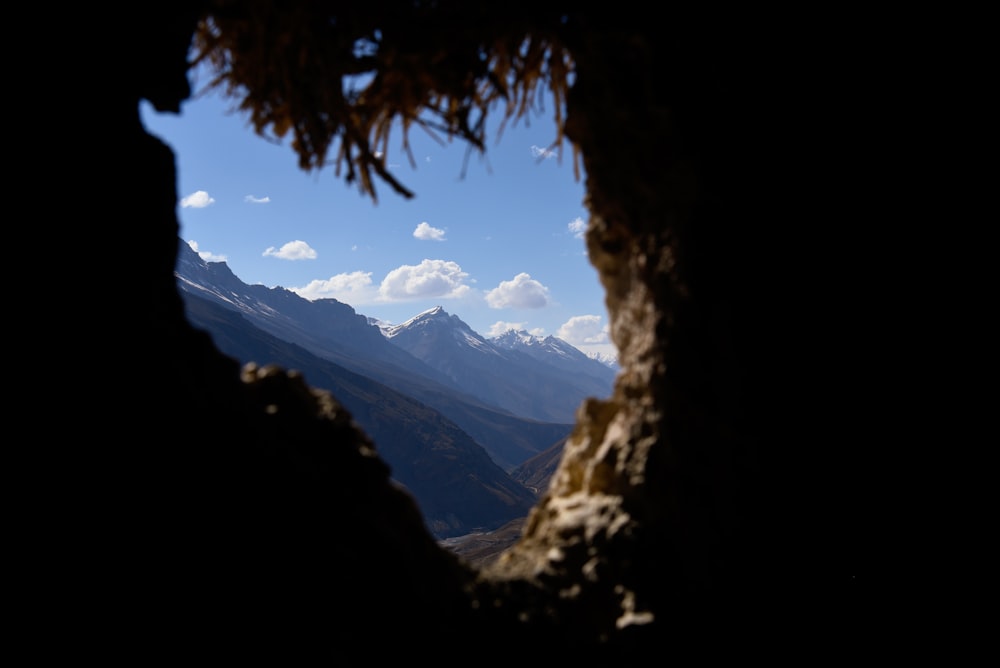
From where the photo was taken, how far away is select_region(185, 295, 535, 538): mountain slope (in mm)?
126188

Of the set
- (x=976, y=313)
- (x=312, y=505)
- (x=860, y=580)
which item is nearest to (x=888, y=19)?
(x=976, y=313)

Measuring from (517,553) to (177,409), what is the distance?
6.63 ft

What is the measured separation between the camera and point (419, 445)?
135625 millimetres

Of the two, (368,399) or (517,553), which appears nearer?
(517,553)

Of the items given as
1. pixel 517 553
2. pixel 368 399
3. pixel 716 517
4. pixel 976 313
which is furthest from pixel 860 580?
pixel 368 399

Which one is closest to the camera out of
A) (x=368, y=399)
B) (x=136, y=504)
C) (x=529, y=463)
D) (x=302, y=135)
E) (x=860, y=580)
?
(x=136, y=504)

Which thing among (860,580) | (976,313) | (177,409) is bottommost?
(177,409)

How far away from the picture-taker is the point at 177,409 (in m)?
2.23

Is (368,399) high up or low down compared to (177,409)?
down

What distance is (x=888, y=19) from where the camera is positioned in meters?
2.82

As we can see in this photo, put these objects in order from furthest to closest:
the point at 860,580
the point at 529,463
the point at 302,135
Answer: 1. the point at 529,463
2. the point at 302,135
3. the point at 860,580

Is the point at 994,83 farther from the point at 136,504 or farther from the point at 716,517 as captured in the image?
the point at 136,504

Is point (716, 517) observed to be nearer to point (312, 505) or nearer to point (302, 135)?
point (312, 505)

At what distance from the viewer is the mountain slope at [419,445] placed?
126 metres
